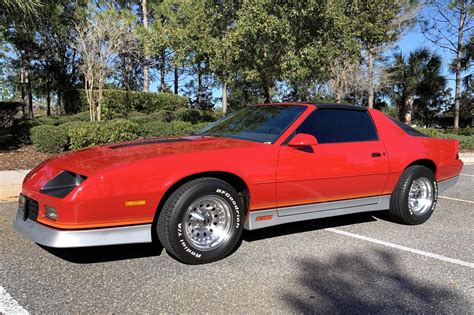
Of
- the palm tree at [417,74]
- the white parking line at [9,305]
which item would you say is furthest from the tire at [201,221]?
the palm tree at [417,74]

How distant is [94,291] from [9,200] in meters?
4.02

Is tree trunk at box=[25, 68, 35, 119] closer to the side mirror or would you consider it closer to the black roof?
the black roof

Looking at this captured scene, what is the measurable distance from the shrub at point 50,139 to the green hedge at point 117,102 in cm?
924

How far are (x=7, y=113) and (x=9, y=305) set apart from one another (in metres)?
22.0

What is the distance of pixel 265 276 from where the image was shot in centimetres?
352

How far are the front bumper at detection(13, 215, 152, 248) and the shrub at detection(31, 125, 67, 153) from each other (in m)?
6.89

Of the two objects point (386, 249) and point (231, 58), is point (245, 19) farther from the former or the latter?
point (386, 249)

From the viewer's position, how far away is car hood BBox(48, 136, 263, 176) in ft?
11.5

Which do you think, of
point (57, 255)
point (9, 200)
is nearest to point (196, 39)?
point (9, 200)

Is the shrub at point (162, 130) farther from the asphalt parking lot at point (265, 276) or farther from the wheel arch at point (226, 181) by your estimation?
the wheel arch at point (226, 181)

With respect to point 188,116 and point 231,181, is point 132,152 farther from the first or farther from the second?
point 188,116

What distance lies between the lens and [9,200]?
6.39 metres

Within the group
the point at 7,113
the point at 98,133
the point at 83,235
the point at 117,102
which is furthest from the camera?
the point at 7,113

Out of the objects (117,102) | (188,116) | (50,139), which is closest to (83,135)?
(50,139)
